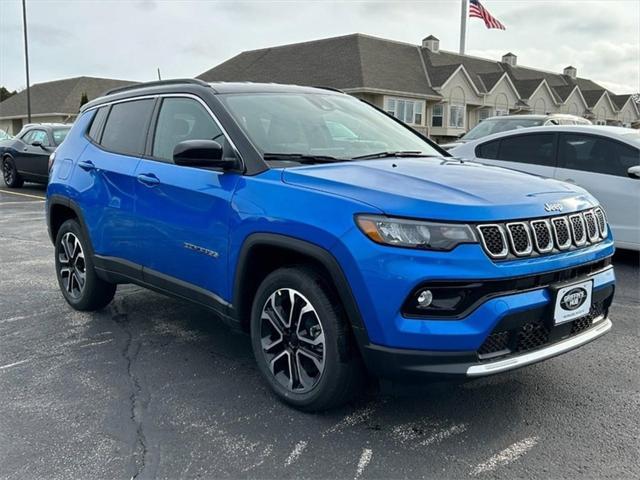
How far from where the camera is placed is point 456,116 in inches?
1716

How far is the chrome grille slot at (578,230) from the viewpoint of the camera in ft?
10.7

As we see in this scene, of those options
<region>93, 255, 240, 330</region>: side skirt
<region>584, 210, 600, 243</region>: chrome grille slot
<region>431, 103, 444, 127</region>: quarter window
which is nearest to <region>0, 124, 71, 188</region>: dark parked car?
<region>93, 255, 240, 330</region>: side skirt

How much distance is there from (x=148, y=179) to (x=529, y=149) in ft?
17.3

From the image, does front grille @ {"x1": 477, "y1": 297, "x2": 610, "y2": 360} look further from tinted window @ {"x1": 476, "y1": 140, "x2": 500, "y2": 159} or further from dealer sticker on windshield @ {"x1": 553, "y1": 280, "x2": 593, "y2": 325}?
tinted window @ {"x1": 476, "y1": 140, "x2": 500, "y2": 159}

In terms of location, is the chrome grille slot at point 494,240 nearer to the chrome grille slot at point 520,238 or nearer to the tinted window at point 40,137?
the chrome grille slot at point 520,238

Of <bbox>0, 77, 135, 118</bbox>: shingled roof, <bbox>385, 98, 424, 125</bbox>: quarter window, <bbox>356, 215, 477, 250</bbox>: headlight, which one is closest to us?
<bbox>356, 215, 477, 250</bbox>: headlight

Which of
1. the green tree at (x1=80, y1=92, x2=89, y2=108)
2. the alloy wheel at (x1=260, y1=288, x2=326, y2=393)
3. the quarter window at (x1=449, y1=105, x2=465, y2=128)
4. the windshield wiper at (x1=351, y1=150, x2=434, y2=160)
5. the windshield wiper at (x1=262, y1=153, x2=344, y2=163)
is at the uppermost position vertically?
the green tree at (x1=80, y1=92, x2=89, y2=108)

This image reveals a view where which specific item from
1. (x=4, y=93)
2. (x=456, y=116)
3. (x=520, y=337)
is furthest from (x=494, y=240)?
(x=4, y=93)

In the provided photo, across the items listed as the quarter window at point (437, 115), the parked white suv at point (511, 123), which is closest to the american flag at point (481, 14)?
the quarter window at point (437, 115)

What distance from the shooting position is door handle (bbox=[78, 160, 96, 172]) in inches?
194

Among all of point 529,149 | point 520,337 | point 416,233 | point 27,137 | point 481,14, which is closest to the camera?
point 416,233

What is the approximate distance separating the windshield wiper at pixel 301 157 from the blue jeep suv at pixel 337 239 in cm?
1

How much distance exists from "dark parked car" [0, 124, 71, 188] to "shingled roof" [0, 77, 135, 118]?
113 feet

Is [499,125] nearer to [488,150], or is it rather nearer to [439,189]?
[488,150]
